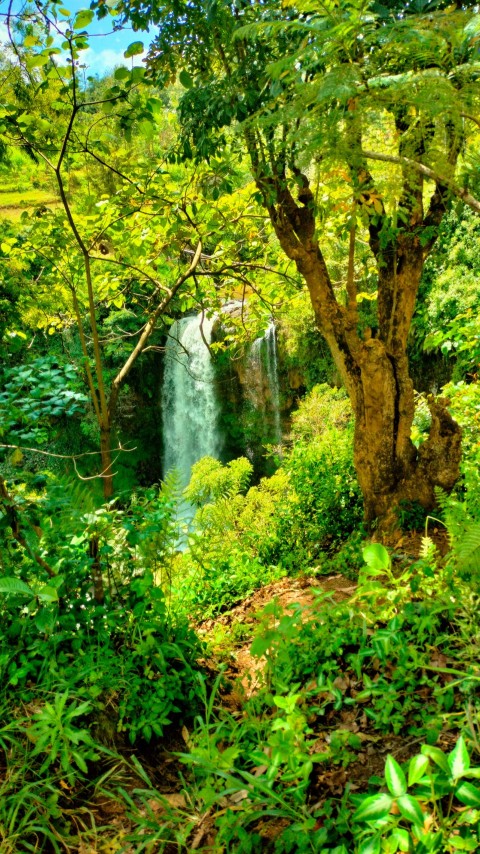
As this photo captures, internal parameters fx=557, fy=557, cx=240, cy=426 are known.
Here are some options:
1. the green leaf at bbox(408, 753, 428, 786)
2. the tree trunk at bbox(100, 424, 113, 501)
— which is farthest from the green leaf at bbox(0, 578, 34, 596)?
the green leaf at bbox(408, 753, 428, 786)

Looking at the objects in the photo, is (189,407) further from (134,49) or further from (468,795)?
(468,795)

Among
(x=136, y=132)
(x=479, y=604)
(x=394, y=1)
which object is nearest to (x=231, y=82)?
(x=136, y=132)

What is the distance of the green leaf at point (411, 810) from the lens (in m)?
1.18

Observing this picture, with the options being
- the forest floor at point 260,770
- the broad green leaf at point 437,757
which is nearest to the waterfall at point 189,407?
the forest floor at point 260,770

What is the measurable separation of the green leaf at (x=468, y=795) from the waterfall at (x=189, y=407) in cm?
1258

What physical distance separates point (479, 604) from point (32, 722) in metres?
1.77

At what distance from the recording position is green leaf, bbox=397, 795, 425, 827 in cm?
118

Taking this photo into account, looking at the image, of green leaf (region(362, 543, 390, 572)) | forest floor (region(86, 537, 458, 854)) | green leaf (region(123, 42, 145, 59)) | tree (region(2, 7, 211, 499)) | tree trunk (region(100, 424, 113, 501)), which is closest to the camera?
forest floor (region(86, 537, 458, 854))

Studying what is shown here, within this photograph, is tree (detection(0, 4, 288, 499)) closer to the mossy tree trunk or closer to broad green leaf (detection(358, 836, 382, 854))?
the mossy tree trunk

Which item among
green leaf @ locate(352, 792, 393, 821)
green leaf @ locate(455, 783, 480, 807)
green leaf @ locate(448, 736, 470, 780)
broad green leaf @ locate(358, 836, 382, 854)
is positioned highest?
green leaf @ locate(448, 736, 470, 780)

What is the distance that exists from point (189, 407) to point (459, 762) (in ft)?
43.5

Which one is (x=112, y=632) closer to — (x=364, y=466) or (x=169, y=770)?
(x=169, y=770)

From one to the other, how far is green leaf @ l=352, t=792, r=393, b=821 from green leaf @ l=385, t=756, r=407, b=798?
20 millimetres

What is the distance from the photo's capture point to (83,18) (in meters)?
2.40
